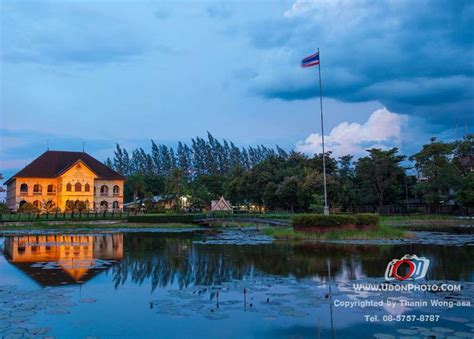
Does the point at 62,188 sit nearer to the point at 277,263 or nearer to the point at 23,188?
the point at 23,188

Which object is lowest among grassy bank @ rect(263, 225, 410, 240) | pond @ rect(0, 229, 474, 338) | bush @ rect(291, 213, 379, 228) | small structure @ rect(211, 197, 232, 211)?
pond @ rect(0, 229, 474, 338)

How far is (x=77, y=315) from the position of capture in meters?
9.50

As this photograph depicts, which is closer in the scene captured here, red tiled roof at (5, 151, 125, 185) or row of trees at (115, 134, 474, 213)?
row of trees at (115, 134, 474, 213)

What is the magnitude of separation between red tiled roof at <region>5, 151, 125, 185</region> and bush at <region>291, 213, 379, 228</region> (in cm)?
5621

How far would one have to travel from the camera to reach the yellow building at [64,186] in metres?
74.8

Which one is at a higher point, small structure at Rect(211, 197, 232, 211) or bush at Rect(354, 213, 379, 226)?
small structure at Rect(211, 197, 232, 211)

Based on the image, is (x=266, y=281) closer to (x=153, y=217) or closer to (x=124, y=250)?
(x=124, y=250)

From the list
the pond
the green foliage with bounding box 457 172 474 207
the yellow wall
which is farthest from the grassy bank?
the yellow wall

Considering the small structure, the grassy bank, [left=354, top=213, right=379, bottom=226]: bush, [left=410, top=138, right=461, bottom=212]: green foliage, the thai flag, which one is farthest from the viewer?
the small structure

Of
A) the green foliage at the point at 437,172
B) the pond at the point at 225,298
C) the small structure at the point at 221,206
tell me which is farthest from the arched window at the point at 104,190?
the pond at the point at 225,298

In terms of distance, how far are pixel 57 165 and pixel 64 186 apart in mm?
7254

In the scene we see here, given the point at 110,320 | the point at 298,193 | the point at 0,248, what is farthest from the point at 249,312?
the point at 298,193

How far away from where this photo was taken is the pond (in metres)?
8.41

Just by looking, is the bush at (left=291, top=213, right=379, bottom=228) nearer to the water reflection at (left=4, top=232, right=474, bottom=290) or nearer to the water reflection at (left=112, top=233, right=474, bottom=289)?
the water reflection at (left=4, top=232, right=474, bottom=290)
